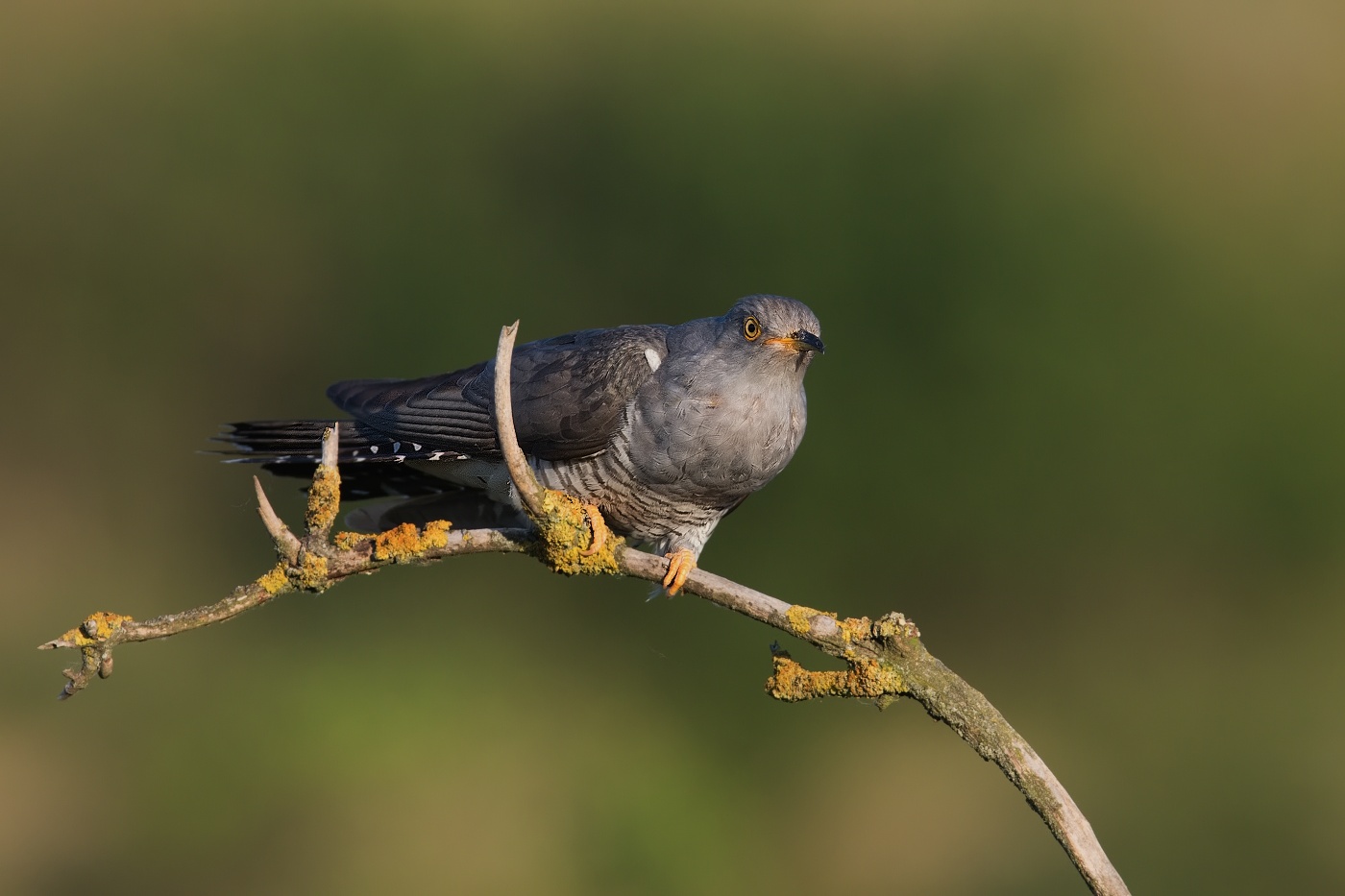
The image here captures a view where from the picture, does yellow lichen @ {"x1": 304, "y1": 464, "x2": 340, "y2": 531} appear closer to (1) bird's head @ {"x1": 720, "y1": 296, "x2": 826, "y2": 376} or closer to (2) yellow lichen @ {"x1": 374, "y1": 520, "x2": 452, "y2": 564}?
(2) yellow lichen @ {"x1": 374, "y1": 520, "x2": 452, "y2": 564}

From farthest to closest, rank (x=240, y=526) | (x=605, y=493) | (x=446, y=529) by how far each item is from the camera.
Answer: (x=240, y=526)
(x=605, y=493)
(x=446, y=529)

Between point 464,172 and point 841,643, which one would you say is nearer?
point 841,643

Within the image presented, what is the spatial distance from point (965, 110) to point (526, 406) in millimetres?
5533

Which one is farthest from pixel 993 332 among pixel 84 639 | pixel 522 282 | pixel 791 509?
pixel 84 639

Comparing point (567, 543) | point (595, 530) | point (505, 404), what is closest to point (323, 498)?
point (505, 404)

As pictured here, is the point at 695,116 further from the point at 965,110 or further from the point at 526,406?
the point at 526,406

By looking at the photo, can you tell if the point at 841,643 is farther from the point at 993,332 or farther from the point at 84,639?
the point at 993,332

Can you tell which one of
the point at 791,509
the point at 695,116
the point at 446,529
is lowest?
the point at 791,509

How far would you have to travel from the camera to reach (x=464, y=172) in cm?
736

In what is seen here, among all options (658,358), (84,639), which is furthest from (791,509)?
(84,639)

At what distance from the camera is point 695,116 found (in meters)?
7.22

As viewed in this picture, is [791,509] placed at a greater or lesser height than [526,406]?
lesser

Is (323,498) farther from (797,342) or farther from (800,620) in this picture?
(797,342)

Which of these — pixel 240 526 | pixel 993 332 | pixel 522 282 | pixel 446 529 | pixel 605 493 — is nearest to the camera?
pixel 446 529
